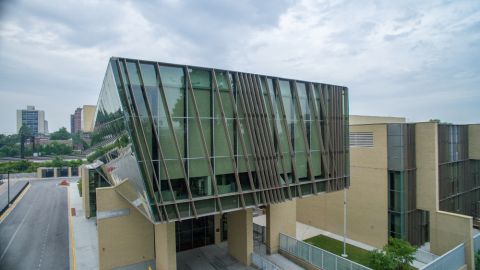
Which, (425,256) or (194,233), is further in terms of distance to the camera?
(194,233)

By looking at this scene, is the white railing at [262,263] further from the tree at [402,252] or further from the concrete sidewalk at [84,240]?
the concrete sidewalk at [84,240]

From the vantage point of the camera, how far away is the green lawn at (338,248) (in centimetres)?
1948

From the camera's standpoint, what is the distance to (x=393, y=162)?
21.2m

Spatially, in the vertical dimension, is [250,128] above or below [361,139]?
above

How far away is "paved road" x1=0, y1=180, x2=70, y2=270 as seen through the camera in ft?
63.3

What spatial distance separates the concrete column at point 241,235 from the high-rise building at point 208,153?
72mm

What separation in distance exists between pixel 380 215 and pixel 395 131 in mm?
6804

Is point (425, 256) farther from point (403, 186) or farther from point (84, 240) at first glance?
point (84, 240)

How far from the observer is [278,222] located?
66.5 feet

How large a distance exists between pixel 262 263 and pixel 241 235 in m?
2.29

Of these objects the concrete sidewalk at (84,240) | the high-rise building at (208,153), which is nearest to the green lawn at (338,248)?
the high-rise building at (208,153)

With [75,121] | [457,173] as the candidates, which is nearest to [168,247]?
[457,173]

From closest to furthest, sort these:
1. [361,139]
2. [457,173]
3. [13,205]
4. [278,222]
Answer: [278,222] < [361,139] < [457,173] < [13,205]

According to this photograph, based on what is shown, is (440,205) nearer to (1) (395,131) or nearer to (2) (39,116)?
(1) (395,131)
